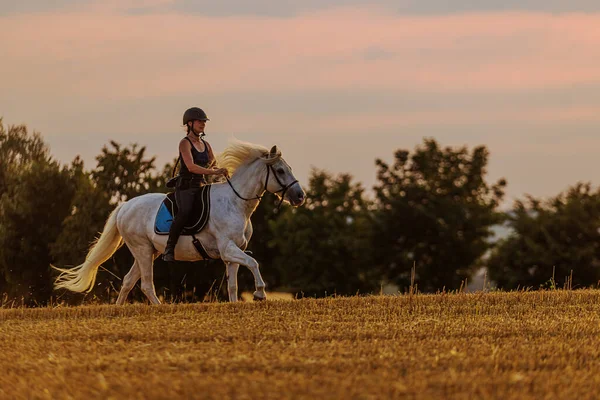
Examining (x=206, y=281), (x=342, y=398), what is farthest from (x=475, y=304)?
(x=206, y=281)

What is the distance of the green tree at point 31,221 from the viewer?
53.4 meters

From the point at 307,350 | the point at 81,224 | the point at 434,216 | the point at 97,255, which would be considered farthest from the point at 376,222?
the point at 307,350

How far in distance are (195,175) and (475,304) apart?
4817 mm

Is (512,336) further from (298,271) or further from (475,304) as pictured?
(298,271)

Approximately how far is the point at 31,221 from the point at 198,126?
39603 mm

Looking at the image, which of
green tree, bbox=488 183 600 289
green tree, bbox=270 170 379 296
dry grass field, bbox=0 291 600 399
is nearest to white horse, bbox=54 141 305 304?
dry grass field, bbox=0 291 600 399

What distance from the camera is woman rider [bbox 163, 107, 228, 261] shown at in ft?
57.7

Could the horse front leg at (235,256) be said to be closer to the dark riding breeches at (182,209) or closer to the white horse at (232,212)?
the white horse at (232,212)

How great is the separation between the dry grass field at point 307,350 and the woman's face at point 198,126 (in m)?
3.18

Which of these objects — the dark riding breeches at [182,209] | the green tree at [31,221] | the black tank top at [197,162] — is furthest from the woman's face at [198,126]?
the green tree at [31,221]

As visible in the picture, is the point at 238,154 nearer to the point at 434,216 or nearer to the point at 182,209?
the point at 182,209

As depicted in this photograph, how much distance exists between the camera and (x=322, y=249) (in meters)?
73.5

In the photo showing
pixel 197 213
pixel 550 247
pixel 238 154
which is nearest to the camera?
pixel 197 213

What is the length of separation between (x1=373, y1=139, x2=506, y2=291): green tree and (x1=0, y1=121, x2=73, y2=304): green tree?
75.5 feet
